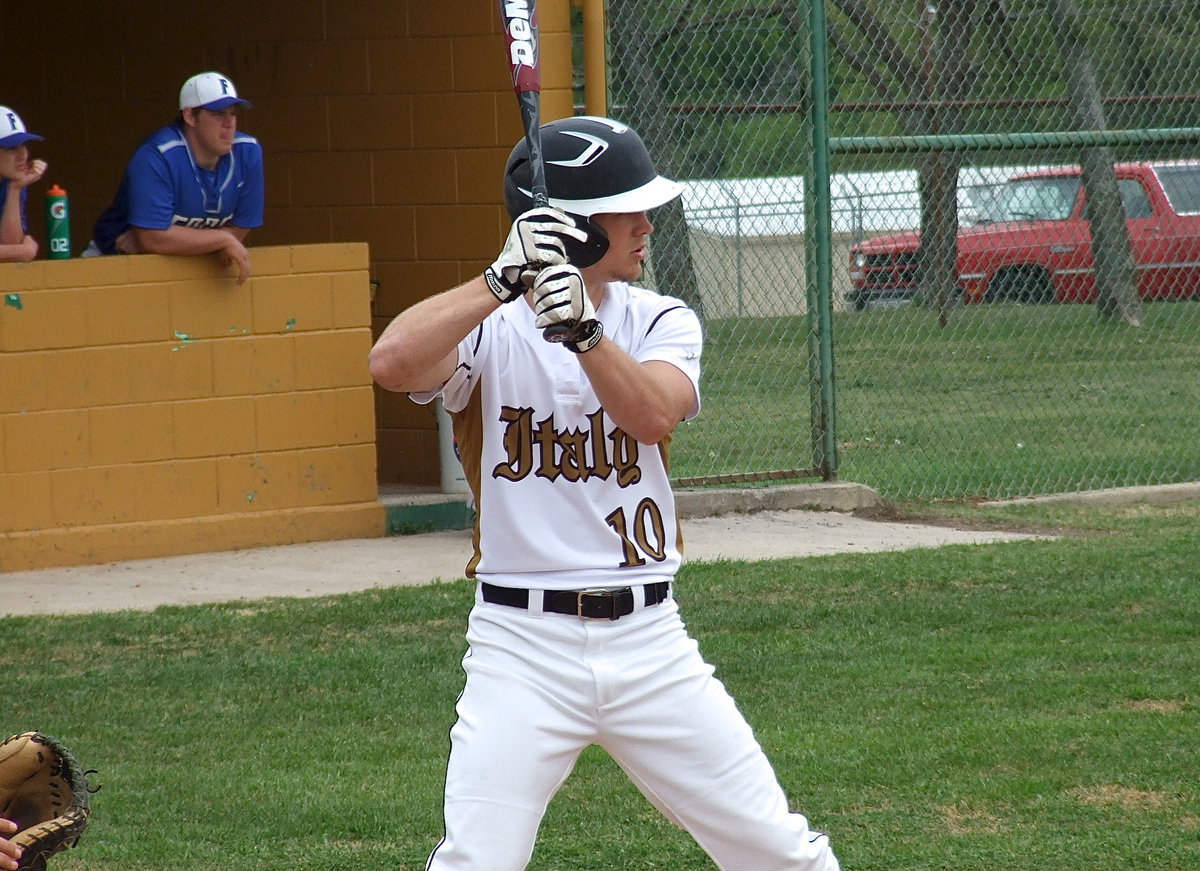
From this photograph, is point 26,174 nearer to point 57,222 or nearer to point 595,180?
point 57,222

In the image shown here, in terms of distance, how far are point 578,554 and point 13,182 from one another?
17.5 feet

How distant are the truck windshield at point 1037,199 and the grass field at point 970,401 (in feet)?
1.86

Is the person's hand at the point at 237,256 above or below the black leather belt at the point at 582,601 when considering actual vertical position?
above

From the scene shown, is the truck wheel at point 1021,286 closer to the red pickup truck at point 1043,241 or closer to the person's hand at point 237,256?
the red pickup truck at point 1043,241

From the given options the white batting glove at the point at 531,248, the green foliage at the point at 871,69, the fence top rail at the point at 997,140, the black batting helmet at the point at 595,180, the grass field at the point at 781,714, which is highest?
the green foliage at the point at 871,69

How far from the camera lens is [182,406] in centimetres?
789

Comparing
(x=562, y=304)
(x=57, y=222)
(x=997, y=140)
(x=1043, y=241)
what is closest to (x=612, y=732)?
(x=562, y=304)

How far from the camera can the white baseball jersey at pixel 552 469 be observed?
3131mm

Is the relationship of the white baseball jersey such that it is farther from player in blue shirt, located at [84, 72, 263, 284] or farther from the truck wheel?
the truck wheel

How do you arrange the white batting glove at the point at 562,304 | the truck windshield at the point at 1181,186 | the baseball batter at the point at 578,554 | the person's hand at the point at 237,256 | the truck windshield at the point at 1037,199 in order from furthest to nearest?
the truck windshield at the point at 1181,186
the truck windshield at the point at 1037,199
the person's hand at the point at 237,256
the baseball batter at the point at 578,554
the white batting glove at the point at 562,304

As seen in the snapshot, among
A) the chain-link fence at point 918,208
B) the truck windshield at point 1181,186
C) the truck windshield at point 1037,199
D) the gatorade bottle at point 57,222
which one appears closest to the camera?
the gatorade bottle at point 57,222

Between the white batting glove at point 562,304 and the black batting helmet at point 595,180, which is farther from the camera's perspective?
the black batting helmet at point 595,180

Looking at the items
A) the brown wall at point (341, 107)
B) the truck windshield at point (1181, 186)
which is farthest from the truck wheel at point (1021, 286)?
the brown wall at point (341, 107)

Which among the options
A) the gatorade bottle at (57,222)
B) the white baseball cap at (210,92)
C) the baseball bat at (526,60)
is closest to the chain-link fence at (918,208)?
the white baseball cap at (210,92)
